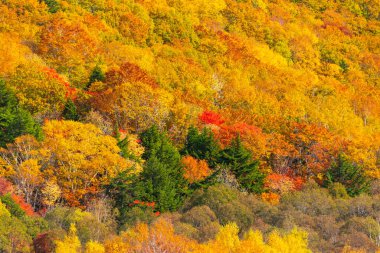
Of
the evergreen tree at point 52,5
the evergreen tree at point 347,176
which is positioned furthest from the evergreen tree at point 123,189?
the evergreen tree at point 52,5

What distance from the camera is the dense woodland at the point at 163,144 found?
187ft

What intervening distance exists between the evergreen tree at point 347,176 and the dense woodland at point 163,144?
0.61 ft

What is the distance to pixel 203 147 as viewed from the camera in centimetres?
8312

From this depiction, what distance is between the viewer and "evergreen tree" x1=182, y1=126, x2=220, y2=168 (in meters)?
82.4

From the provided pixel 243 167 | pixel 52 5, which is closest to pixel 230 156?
pixel 243 167

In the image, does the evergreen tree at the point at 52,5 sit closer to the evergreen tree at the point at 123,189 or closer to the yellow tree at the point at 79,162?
the yellow tree at the point at 79,162

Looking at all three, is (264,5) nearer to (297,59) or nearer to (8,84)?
(297,59)

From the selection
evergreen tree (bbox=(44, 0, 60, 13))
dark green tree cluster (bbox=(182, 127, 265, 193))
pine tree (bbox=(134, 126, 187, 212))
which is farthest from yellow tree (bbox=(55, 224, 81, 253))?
evergreen tree (bbox=(44, 0, 60, 13))

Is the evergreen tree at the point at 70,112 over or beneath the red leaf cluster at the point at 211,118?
over

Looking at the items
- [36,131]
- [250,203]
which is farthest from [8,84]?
[250,203]

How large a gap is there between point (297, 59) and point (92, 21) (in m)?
53.6

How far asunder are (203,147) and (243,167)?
5.39 metres

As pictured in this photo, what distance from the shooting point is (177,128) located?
284ft

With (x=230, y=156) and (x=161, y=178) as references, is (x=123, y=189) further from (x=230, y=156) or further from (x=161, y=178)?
(x=230, y=156)
